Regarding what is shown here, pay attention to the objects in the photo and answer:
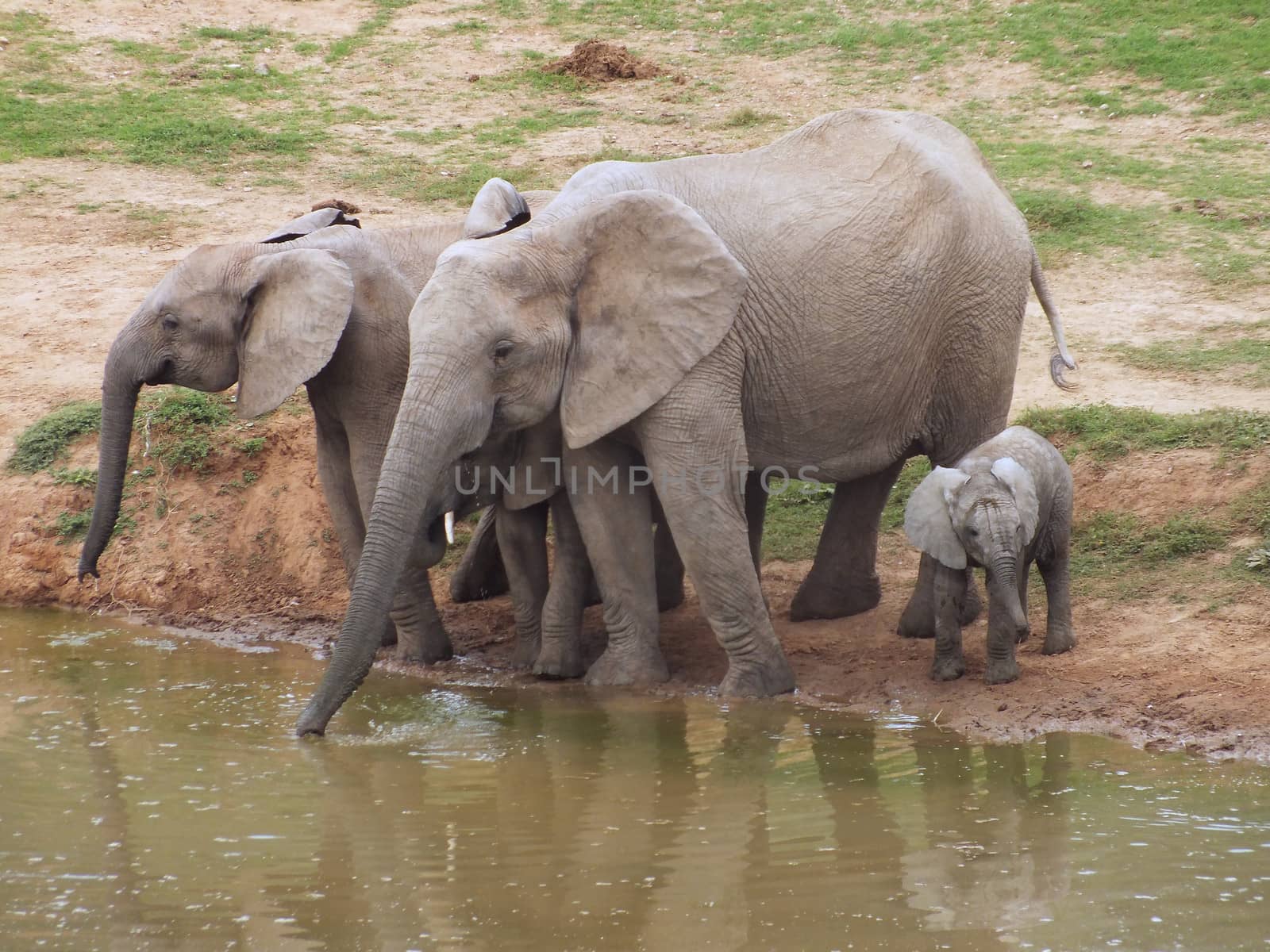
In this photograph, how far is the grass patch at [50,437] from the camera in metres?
9.33

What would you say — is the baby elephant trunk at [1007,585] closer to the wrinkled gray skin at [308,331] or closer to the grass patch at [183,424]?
the wrinkled gray skin at [308,331]

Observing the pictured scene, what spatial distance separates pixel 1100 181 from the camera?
492 inches

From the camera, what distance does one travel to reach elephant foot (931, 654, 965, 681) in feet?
22.8

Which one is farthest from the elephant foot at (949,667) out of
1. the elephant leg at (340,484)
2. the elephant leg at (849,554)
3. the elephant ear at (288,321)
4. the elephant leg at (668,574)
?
the elephant ear at (288,321)

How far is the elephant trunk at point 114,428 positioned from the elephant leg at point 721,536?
223 centimetres

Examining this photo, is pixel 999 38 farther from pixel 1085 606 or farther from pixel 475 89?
pixel 1085 606

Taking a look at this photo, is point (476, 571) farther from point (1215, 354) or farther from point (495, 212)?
point (1215, 354)

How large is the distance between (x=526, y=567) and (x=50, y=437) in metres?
3.24

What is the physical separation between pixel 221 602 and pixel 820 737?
11.6 feet

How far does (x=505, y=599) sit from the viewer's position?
8.63 meters

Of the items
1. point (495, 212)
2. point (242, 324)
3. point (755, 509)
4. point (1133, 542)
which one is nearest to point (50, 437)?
point (242, 324)

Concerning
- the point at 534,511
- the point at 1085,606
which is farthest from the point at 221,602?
the point at 1085,606

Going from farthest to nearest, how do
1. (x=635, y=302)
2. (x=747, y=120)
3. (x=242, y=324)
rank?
(x=747, y=120), (x=242, y=324), (x=635, y=302)

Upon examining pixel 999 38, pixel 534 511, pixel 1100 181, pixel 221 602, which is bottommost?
pixel 221 602
